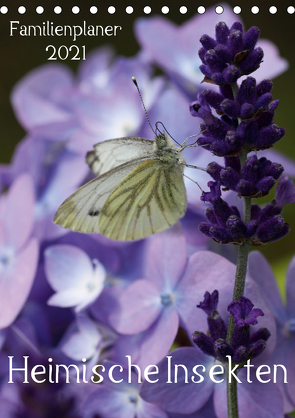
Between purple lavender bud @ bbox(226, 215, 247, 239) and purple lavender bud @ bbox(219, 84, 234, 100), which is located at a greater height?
purple lavender bud @ bbox(219, 84, 234, 100)

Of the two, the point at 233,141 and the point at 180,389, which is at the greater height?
the point at 233,141

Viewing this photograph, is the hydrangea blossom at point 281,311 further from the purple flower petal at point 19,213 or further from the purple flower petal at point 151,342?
the purple flower petal at point 19,213

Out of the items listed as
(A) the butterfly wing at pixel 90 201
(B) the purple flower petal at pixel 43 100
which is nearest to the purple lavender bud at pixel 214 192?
(A) the butterfly wing at pixel 90 201

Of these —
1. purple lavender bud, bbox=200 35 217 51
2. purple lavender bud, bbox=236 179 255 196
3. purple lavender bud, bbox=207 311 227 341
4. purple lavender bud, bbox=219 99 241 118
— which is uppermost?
purple lavender bud, bbox=200 35 217 51

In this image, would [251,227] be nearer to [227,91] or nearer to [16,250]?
[227,91]

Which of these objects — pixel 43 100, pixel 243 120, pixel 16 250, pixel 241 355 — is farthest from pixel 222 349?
pixel 43 100

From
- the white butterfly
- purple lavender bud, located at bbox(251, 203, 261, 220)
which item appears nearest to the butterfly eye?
the white butterfly

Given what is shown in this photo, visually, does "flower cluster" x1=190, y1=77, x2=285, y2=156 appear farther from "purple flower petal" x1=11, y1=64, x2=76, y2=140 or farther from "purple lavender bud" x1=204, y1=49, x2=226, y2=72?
"purple flower petal" x1=11, y1=64, x2=76, y2=140

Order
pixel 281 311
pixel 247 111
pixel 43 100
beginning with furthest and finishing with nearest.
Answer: pixel 43 100
pixel 281 311
pixel 247 111
